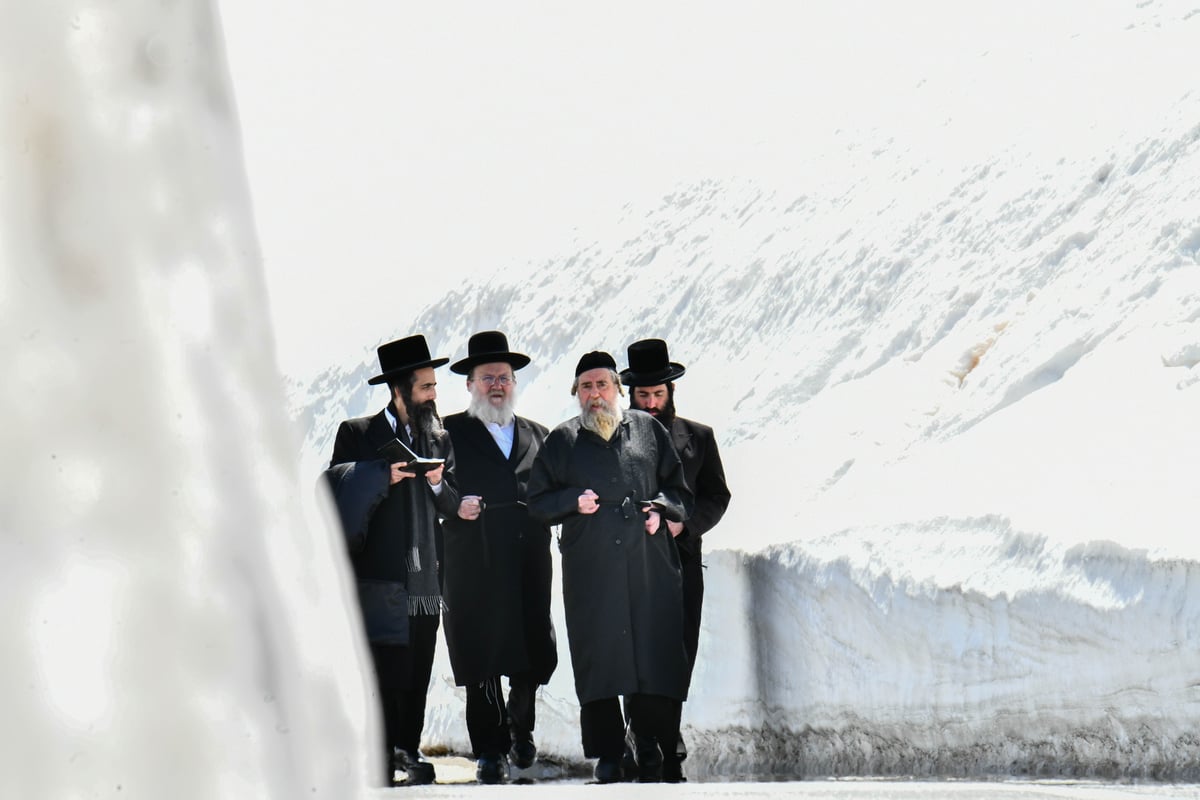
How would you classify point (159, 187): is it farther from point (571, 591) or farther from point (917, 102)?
point (917, 102)

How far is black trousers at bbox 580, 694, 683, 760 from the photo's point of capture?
6074mm

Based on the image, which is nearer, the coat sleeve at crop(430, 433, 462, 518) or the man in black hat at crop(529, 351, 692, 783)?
the man in black hat at crop(529, 351, 692, 783)

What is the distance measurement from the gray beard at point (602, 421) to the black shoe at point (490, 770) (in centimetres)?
136

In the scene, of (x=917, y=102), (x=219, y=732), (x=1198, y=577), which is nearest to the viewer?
(x=219, y=732)

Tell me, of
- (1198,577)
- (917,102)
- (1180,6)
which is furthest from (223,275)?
(917,102)

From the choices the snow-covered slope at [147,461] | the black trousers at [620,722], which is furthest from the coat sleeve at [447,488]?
the snow-covered slope at [147,461]

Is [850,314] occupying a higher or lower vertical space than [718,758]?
higher

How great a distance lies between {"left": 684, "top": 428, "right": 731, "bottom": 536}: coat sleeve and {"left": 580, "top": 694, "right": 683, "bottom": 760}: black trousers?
2.61 ft

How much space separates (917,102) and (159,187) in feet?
39.3

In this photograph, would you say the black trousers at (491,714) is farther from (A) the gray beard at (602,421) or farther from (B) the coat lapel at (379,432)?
(A) the gray beard at (602,421)

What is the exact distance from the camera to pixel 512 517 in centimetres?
697

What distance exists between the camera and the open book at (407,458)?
624 cm

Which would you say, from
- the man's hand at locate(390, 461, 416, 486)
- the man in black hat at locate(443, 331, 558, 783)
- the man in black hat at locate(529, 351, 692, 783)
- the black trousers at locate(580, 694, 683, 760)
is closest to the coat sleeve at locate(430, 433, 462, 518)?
the man in black hat at locate(443, 331, 558, 783)

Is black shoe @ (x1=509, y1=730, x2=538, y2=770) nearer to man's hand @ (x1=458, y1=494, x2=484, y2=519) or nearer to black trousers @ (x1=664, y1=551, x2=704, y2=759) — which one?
black trousers @ (x1=664, y1=551, x2=704, y2=759)
